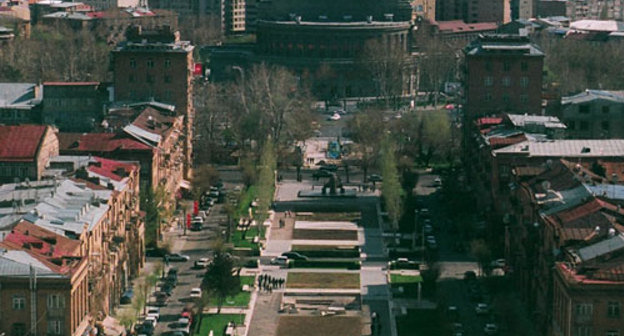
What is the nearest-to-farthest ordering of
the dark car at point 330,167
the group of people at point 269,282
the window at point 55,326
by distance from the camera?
the window at point 55,326 → the group of people at point 269,282 → the dark car at point 330,167

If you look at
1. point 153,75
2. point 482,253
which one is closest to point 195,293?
point 482,253

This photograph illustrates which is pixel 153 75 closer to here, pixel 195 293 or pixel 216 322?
pixel 195 293

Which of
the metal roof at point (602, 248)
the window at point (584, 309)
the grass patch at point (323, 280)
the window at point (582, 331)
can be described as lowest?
the grass patch at point (323, 280)

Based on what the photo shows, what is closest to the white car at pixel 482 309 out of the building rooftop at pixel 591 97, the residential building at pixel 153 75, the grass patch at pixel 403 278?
the grass patch at pixel 403 278

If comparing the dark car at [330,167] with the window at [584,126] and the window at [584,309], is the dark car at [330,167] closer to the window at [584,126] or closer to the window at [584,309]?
the window at [584,126]

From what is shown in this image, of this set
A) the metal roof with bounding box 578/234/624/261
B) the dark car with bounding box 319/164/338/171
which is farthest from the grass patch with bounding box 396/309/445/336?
the dark car with bounding box 319/164/338/171

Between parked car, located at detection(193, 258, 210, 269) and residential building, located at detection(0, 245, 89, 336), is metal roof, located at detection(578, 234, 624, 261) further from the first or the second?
parked car, located at detection(193, 258, 210, 269)
